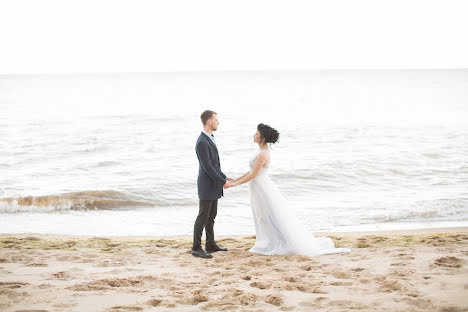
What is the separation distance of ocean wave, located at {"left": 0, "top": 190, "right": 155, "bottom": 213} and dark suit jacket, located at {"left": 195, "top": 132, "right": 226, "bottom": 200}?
21.0 ft

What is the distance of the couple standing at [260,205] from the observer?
6.12 meters

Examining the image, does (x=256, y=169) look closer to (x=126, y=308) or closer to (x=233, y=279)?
(x=233, y=279)

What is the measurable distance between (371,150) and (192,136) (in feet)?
36.0

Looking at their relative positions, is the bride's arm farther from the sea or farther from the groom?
the sea

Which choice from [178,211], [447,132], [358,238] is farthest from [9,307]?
[447,132]

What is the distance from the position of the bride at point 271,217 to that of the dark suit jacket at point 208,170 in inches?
11.4

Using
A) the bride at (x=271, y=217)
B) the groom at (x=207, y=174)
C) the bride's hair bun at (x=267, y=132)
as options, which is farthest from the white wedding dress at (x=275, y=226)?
the groom at (x=207, y=174)

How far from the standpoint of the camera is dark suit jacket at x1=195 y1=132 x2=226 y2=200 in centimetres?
602

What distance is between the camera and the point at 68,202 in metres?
12.2

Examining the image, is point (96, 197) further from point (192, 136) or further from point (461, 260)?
point (192, 136)

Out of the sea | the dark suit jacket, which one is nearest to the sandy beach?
the dark suit jacket

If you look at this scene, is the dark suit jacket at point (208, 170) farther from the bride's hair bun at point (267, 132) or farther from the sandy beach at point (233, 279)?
the sandy beach at point (233, 279)

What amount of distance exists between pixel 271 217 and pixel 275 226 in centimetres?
14

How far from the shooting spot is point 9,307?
13.3 ft
